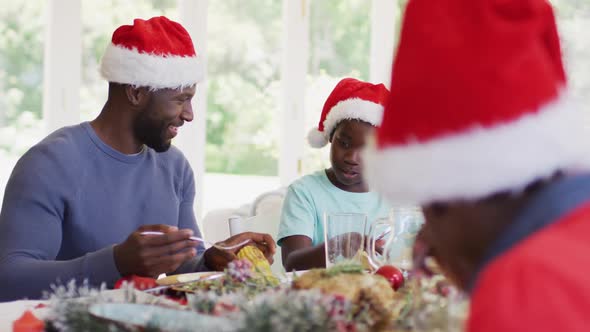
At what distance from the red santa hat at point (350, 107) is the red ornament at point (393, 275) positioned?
3.61ft

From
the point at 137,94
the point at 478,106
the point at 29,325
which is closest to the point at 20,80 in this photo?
the point at 137,94

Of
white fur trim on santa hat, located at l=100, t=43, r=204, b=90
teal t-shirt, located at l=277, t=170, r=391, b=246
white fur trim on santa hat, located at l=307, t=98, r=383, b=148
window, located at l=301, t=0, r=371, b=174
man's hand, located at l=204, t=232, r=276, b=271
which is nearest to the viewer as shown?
man's hand, located at l=204, t=232, r=276, b=271

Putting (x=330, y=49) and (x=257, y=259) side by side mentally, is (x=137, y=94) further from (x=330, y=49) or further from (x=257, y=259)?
(x=330, y=49)

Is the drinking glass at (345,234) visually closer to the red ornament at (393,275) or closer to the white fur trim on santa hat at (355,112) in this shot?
the red ornament at (393,275)

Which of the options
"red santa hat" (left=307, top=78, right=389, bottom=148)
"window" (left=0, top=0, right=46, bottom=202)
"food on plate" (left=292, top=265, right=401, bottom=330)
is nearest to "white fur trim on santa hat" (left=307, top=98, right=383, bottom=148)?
"red santa hat" (left=307, top=78, right=389, bottom=148)

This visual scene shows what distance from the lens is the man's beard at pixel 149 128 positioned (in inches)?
87.6

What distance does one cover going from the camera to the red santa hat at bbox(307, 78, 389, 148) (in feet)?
8.36

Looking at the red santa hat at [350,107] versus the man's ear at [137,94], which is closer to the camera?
the man's ear at [137,94]

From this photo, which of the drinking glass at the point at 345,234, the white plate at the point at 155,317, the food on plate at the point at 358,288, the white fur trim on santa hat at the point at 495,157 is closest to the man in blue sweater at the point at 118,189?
the drinking glass at the point at 345,234

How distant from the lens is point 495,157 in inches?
31.0

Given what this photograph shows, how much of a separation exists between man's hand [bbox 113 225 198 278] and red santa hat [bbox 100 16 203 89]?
0.65m

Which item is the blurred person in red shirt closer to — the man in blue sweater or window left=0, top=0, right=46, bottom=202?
the man in blue sweater

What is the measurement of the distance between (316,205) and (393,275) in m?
1.07

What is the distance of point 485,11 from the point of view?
792 millimetres
